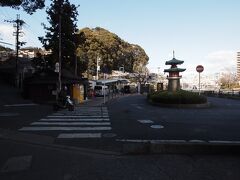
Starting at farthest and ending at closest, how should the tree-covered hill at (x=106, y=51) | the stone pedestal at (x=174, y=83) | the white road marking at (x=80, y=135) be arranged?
the tree-covered hill at (x=106, y=51), the stone pedestal at (x=174, y=83), the white road marking at (x=80, y=135)

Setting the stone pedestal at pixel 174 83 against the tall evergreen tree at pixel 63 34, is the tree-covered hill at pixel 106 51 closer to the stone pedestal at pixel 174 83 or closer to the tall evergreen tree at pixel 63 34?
the tall evergreen tree at pixel 63 34

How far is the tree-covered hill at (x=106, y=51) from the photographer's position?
82750 mm

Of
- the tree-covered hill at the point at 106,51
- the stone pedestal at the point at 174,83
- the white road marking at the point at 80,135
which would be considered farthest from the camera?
the tree-covered hill at the point at 106,51

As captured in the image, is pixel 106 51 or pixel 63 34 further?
pixel 106 51

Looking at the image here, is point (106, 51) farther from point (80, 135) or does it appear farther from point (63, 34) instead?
point (80, 135)

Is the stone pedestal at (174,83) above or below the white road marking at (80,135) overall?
above

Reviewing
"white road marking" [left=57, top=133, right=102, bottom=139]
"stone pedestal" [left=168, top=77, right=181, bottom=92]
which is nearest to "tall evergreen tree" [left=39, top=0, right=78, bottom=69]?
"stone pedestal" [left=168, top=77, right=181, bottom=92]

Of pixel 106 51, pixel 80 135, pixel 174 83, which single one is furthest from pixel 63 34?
pixel 106 51

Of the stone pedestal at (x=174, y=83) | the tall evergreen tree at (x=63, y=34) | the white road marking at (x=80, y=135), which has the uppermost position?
the tall evergreen tree at (x=63, y=34)

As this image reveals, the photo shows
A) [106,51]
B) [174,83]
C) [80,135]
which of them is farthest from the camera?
[106,51]

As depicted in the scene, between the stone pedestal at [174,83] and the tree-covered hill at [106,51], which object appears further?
the tree-covered hill at [106,51]

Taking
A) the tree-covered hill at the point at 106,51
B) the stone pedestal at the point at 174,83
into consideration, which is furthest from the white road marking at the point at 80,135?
the tree-covered hill at the point at 106,51

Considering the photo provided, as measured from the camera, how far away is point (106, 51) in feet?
295

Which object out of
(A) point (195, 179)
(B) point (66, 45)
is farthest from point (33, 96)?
(A) point (195, 179)
